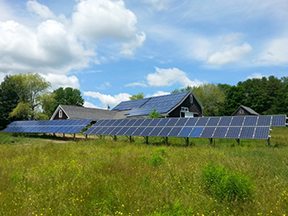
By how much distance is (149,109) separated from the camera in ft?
144

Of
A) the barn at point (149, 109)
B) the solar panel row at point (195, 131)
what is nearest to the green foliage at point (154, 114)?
the barn at point (149, 109)

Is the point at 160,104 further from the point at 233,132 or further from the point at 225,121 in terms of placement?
the point at 233,132

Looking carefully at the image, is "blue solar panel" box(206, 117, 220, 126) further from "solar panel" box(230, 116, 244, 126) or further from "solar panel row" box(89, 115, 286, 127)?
"solar panel" box(230, 116, 244, 126)

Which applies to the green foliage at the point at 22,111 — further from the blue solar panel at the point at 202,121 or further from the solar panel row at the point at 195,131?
the blue solar panel at the point at 202,121

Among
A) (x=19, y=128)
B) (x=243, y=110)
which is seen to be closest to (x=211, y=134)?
(x=19, y=128)

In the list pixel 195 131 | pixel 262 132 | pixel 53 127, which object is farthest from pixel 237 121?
pixel 53 127

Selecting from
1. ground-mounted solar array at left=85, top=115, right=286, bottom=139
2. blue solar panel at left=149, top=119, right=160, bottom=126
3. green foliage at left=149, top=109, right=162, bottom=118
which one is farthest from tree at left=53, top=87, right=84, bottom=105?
blue solar panel at left=149, top=119, right=160, bottom=126

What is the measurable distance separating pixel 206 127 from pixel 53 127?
24.7 m

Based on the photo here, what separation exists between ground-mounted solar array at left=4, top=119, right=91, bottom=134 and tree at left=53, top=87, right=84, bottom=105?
52302mm

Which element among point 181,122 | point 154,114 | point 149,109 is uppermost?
point 149,109

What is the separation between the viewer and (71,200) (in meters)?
6.76

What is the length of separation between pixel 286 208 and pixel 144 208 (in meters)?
2.98

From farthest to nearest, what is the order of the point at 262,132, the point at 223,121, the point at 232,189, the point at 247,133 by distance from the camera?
the point at 223,121 → the point at 247,133 → the point at 262,132 → the point at 232,189

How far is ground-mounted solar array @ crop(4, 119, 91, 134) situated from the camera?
117 ft
